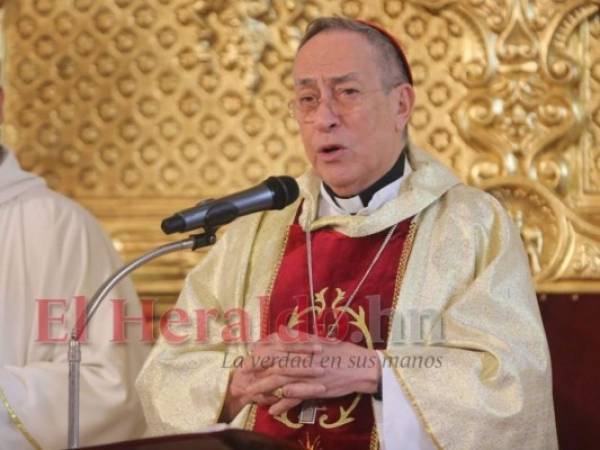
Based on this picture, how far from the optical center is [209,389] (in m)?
3.70

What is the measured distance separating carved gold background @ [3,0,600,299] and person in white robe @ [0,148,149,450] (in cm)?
56

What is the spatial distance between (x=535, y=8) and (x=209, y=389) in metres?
1.84

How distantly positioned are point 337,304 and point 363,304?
77mm

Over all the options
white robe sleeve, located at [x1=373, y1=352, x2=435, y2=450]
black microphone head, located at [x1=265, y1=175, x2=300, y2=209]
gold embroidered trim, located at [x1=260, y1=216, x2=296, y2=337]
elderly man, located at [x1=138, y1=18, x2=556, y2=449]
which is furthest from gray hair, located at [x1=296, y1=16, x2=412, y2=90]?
white robe sleeve, located at [x1=373, y1=352, x2=435, y2=450]

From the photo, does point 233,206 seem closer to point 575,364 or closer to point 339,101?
point 339,101

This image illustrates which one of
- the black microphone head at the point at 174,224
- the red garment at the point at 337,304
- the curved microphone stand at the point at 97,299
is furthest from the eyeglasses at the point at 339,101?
the black microphone head at the point at 174,224

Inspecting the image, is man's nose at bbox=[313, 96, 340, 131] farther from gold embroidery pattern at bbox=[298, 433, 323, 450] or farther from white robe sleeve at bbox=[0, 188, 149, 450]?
white robe sleeve at bbox=[0, 188, 149, 450]

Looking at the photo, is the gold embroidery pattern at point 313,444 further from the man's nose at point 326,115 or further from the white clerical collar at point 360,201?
the man's nose at point 326,115

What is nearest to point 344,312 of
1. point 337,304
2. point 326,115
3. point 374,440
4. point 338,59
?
point 337,304

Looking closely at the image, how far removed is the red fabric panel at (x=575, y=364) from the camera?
4082 millimetres

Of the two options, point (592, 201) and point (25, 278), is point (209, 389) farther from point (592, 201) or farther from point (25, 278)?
point (592, 201)

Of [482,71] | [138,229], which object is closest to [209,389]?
[138,229]

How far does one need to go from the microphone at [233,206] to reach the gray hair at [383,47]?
687 mm

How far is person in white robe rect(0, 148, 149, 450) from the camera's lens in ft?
13.3
